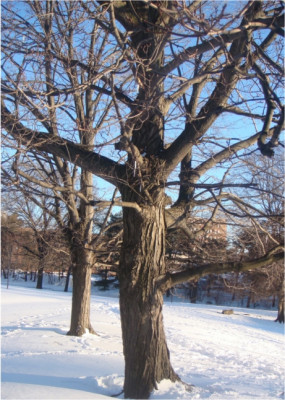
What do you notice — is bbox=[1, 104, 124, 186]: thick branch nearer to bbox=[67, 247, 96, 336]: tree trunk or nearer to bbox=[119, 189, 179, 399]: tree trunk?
bbox=[119, 189, 179, 399]: tree trunk

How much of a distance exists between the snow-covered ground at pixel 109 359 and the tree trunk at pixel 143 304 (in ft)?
0.75

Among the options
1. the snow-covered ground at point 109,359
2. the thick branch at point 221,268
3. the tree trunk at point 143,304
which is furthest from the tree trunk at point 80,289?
the thick branch at point 221,268

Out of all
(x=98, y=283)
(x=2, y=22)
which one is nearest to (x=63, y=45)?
(x=2, y=22)

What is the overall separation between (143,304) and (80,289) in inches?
227

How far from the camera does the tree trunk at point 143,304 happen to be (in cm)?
488

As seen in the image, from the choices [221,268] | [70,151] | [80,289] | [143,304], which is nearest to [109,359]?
[80,289]

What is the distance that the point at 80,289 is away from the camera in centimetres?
1039

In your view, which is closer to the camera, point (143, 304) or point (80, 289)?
point (143, 304)

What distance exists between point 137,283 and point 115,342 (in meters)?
6.23

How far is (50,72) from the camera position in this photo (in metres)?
6.62

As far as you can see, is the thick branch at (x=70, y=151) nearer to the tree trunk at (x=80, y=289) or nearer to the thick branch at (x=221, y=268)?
the thick branch at (x=221, y=268)

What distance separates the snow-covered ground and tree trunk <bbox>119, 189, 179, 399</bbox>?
0.75ft

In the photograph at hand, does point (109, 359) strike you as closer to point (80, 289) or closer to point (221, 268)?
point (80, 289)

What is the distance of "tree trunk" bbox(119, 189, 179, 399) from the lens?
4883 millimetres
